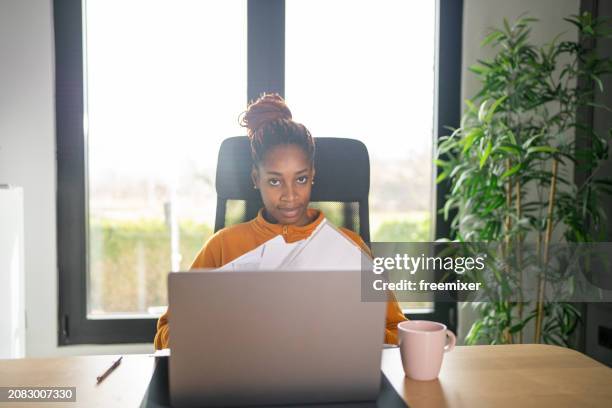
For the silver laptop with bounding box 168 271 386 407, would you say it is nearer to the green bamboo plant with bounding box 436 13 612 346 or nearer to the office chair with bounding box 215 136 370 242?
the office chair with bounding box 215 136 370 242

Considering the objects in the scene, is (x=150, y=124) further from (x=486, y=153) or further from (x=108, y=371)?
(x=108, y=371)

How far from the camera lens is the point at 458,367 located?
913mm

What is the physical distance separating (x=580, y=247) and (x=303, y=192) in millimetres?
1302

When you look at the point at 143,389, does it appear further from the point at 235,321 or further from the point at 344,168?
the point at 344,168

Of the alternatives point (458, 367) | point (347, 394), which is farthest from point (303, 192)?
point (347, 394)

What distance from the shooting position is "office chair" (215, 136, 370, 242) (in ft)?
4.79

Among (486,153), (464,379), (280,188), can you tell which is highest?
(486,153)

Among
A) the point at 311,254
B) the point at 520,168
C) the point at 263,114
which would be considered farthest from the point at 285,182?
the point at 520,168

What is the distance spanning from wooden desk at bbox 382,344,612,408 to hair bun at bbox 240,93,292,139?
32.5 inches

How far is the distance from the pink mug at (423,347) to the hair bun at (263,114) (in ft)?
2.91

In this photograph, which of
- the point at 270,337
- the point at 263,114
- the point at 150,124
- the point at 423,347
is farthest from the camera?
the point at 150,124

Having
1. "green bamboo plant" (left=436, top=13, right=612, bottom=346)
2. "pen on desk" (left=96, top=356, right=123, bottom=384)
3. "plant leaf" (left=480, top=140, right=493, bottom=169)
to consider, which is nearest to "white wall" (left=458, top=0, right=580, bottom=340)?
"green bamboo plant" (left=436, top=13, right=612, bottom=346)

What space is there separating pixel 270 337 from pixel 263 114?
40.0 inches

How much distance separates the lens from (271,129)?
154 centimetres
